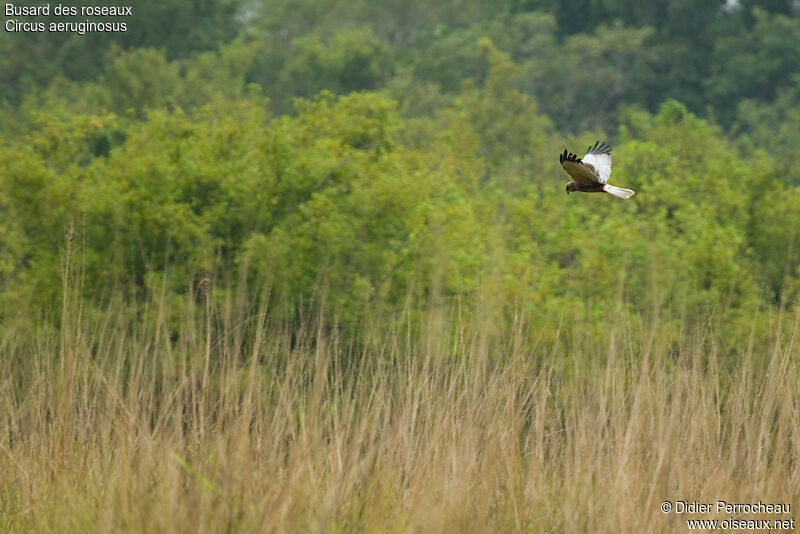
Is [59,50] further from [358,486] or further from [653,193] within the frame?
[358,486]

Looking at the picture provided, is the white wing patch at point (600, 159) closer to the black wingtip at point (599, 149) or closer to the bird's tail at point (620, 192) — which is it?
the black wingtip at point (599, 149)

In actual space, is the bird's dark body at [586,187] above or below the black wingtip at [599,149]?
below

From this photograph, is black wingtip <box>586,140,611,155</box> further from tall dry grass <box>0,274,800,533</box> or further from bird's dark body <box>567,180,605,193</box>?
tall dry grass <box>0,274,800,533</box>

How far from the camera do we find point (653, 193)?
637 inches

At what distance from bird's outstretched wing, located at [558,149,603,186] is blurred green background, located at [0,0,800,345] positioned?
14.6 inches

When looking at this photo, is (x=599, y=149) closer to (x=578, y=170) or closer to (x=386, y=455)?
(x=578, y=170)

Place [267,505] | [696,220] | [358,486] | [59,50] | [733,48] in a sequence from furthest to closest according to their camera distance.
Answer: [733,48] < [59,50] < [696,220] < [358,486] < [267,505]

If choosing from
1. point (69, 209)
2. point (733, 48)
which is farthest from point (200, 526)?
point (733, 48)

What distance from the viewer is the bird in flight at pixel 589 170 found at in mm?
4176

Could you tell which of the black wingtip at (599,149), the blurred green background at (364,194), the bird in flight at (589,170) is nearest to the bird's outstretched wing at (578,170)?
the bird in flight at (589,170)

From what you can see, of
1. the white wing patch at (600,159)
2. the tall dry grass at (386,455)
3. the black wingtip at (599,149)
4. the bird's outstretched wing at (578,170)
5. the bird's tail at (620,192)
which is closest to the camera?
the tall dry grass at (386,455)

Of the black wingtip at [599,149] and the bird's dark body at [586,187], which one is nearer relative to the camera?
the bird's dark body at [586,187]

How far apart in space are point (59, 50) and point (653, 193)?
19391 millimetres

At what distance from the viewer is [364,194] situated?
40.7 feet
